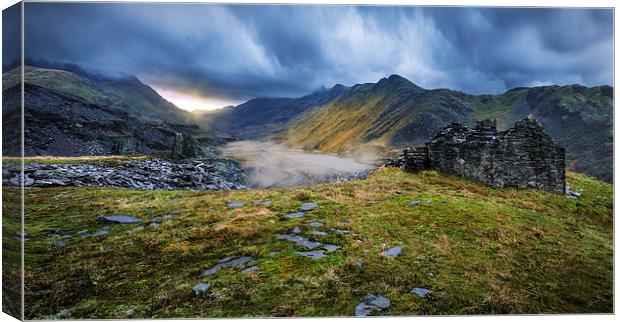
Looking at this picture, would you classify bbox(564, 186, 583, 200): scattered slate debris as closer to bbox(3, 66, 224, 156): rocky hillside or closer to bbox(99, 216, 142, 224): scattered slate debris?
bbox(3, 66, 224, 156): rocky hillside

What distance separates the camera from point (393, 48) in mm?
11461

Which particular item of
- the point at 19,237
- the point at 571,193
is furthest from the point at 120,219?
the point at 571,193

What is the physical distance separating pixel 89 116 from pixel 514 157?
15124 millimetres

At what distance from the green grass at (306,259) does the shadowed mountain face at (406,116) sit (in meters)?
2.27

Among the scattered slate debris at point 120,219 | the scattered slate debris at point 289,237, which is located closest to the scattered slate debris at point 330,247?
the scattered slate debris at point 289,237

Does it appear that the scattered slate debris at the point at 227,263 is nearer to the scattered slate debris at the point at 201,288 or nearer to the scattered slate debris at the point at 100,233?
the scattered slate debris at the point at 201,288

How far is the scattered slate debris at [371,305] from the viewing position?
7.71m

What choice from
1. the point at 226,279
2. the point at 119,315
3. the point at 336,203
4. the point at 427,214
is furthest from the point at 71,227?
the point at 427,214

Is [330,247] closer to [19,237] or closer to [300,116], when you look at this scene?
[300,116]

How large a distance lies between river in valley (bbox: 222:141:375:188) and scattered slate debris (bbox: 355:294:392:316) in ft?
18.2

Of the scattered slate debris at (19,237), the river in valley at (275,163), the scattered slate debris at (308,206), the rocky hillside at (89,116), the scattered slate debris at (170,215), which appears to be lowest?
the scattered slate debris at (19,237)

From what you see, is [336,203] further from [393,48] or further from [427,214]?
[393,48]

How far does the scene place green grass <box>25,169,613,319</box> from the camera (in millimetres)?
7590

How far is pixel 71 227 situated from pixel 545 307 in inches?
431
